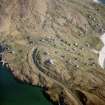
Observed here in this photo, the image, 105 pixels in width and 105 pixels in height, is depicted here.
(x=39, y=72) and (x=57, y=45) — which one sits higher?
(x=57, y=45)

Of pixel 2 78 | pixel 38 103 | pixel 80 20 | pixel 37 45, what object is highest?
pixel 80 20

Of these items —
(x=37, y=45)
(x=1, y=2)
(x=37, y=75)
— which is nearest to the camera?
(x=37, y=75)

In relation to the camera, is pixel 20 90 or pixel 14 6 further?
pixel 14 6

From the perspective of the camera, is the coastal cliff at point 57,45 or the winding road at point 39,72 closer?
the winding road at point 39,72

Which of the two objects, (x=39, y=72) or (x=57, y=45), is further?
(x=57, y=45)

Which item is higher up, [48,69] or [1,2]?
[1,2]

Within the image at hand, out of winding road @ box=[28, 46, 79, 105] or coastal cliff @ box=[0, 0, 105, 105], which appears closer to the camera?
winding road @ box=[28, 46, 79, 105]

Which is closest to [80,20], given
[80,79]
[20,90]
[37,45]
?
[37,45]

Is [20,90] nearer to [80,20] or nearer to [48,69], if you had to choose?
[48,69]
